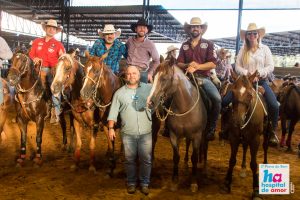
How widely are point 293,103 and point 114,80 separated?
5.47m

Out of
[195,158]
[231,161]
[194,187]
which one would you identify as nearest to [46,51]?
[195,158]

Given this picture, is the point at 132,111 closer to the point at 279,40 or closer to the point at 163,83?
the point at 163,83

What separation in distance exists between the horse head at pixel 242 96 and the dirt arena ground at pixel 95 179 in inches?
53.0

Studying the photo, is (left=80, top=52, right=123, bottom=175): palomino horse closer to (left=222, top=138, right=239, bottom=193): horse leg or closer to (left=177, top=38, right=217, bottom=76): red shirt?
(left=177, top=38, right=217, bottom=76): red shirt

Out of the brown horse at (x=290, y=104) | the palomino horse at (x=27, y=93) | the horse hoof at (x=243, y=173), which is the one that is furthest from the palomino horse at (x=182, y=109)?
the brown horse at (x=290, y=104)

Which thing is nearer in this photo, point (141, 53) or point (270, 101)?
point (270, 101)

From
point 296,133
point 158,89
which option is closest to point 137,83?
point 158,89

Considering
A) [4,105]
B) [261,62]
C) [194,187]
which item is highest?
[261,62]

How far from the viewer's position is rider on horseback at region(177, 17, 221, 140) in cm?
543

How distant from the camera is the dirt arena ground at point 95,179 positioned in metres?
5.05

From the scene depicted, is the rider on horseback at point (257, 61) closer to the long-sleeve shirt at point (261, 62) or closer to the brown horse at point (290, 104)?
the long-sleeve shirt at point (261, 62)

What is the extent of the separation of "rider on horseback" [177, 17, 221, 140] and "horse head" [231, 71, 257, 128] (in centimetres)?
69

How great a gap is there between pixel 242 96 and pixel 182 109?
92 cm

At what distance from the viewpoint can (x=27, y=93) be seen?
20.1 ft
